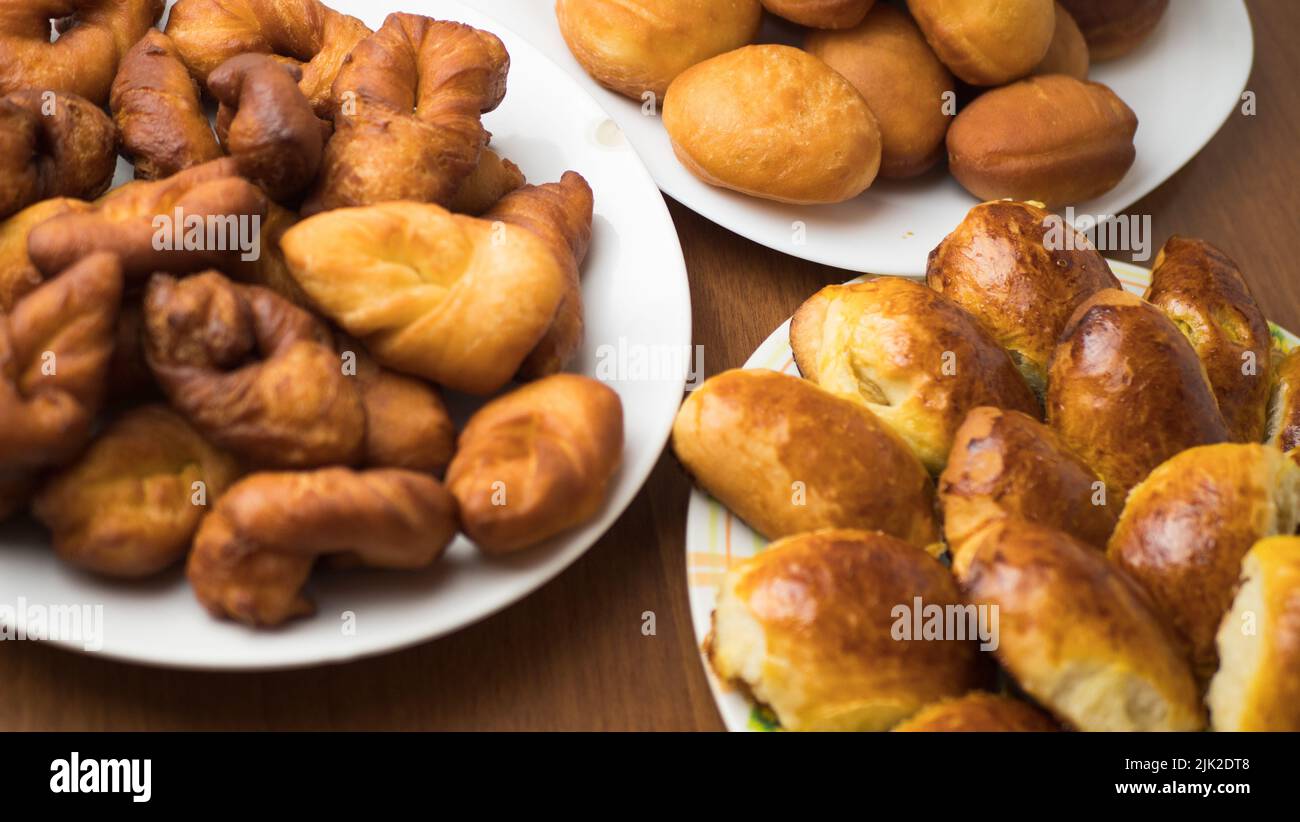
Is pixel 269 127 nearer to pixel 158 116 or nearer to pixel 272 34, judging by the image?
pixel 158 116

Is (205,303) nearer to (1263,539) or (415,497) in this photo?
(415,497)

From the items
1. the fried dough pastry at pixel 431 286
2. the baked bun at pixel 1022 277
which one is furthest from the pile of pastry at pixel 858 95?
the fried dough pastry at pixel 431 286

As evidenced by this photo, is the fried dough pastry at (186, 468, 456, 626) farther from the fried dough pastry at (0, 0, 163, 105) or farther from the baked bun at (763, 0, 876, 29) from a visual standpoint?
the baked bun at (763, 0, 876, 29)

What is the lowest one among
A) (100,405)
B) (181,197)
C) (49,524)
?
(49,524)

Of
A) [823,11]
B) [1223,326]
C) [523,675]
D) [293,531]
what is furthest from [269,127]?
[1223,326]
